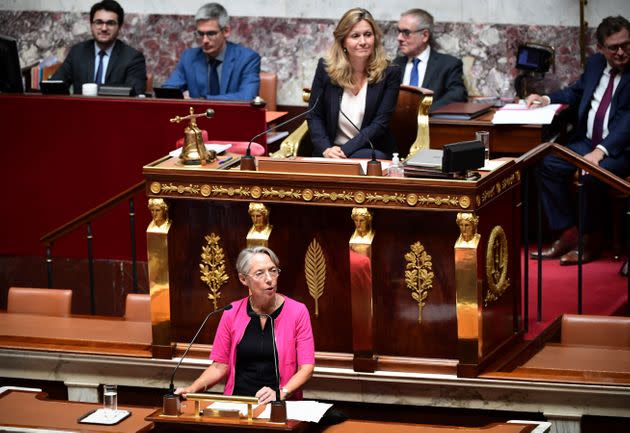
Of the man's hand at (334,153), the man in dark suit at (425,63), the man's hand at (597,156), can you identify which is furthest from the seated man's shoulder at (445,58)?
the man's hand at (334,153)

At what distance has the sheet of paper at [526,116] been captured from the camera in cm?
845

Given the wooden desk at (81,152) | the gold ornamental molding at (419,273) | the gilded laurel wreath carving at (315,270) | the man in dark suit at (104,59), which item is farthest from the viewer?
the man in dark suit at (104,59)

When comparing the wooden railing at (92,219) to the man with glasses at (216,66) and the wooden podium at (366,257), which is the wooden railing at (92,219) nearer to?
the wooden podium at (366,257)

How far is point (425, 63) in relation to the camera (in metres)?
9.09

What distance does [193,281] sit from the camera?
21.7ft

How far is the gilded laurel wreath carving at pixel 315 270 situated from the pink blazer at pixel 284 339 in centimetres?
60

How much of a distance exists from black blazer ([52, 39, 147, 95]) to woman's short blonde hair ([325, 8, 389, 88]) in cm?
248

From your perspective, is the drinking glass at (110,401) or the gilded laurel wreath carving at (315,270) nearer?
the drinking glass at (110,401)

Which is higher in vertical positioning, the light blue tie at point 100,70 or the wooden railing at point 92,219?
the light blue tie at point 100,70

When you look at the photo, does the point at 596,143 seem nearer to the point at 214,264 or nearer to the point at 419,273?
the point at 419,273

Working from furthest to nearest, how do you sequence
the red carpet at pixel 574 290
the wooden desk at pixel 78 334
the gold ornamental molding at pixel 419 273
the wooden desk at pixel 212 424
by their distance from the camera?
the red carpet at pixel 574 290 → the wooden desk at pixel 78 334 → the gold ornamental molding at pixel 419 273 → the wooden desk at pixel 212 424

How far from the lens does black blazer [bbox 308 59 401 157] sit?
7055 millimetres

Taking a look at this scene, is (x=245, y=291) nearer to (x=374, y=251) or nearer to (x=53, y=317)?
(x=374, y=251)

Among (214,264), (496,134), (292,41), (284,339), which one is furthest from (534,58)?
(284,339)
